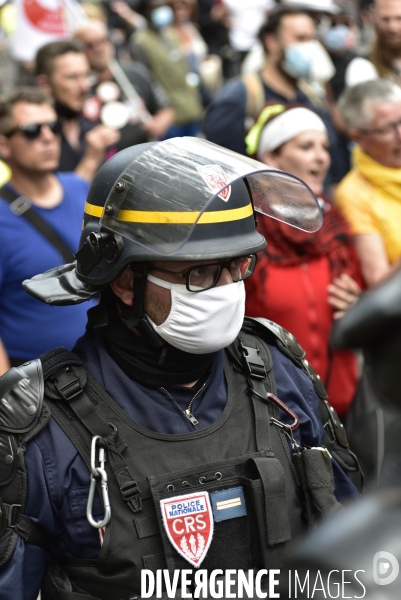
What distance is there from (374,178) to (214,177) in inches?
99.4

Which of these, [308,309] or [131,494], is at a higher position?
[131,494]

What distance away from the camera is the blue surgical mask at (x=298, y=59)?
5.86m

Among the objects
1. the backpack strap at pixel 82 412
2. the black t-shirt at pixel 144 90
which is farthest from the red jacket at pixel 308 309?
the black t-shirt at pixel 144 90

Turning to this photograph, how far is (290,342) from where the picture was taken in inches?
109

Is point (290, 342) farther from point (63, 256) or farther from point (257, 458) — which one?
point (63, 256)

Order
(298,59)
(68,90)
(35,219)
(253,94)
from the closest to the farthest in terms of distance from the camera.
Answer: (35,219) < (253,94) < (298,59) < (68,90)

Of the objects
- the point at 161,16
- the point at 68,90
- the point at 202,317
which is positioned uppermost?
the point at 202,317

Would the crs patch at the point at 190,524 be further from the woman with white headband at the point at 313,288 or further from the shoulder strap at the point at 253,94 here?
the shoulder strap at the point at 253,94

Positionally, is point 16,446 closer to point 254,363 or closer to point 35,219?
point 254,363

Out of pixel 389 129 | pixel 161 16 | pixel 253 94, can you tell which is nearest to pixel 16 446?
pixel 389 129

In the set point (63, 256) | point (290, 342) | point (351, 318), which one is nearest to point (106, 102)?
point (63, 256)

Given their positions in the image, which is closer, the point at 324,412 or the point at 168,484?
the point at 168,484

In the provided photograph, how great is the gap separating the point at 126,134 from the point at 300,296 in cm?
332

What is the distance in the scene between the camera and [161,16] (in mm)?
8938
